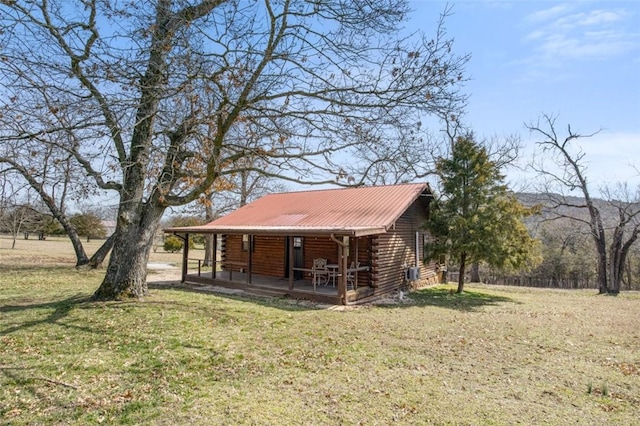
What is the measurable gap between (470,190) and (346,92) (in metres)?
8.50

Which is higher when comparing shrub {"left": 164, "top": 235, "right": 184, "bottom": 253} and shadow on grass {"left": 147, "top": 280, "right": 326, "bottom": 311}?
shrub {"left": 164, "top": 235, "right": 184, "bottom": 253}

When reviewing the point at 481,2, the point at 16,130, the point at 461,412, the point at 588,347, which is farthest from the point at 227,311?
the point at 481,2

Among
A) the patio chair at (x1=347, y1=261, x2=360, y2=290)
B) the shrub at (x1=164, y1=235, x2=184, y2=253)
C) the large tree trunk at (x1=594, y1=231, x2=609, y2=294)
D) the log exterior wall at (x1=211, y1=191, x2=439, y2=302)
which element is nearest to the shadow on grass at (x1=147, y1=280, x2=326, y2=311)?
the log exterior wall at (x1=211, y1=191, x2=439, y2=302)

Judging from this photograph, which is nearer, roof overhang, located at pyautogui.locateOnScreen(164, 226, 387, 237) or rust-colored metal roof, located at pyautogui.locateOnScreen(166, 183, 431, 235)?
roof overhang, located at pyautogui.locateOnScreen(164, 226, 387, 237)

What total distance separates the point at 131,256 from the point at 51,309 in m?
2.13

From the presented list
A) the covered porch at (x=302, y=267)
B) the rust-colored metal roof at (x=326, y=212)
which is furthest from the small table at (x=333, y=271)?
the rust-colored metal roof at (x=326, y=212)

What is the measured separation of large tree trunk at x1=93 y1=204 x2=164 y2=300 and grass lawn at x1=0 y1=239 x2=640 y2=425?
60cm

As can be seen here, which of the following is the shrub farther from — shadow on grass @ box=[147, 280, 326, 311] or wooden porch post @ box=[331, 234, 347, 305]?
wooden porch post @ box=[331, 234, 347, 305]

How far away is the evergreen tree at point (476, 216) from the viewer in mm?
13203

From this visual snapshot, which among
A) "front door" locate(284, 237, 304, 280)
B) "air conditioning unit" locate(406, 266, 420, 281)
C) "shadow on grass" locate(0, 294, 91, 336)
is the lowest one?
"shadow on grass" locate(0, 294, 91, 336)

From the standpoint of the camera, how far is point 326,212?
1466 centimetres

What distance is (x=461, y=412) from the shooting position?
168 inches

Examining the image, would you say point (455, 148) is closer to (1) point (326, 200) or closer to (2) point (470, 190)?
(2) point (470, 190)

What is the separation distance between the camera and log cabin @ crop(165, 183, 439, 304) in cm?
1220
